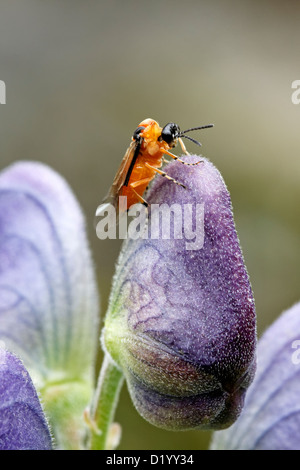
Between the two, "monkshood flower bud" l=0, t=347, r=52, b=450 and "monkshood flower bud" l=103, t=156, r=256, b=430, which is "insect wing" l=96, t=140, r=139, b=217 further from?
"monkshood flower bud" l=0, t=347, r=52, b=450

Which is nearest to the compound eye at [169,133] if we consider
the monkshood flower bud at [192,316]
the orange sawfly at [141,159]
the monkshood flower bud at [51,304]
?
the orange sawfly at [141,159]

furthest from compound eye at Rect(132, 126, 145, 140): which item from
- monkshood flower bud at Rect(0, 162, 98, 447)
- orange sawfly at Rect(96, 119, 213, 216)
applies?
monkshood flower bud at Rect(0, 162, 98, 447)

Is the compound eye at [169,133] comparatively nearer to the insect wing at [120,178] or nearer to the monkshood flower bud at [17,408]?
the insect wing at [120,178]

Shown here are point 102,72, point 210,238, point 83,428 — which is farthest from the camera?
point 102,72

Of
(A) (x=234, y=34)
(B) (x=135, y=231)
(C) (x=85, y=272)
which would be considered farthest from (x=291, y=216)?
(B) (x=135, y=231)

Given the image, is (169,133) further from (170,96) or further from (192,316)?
(170,96)

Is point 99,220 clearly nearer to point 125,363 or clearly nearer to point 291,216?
point 125,363

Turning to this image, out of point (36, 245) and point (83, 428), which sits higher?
point (36, 245)
